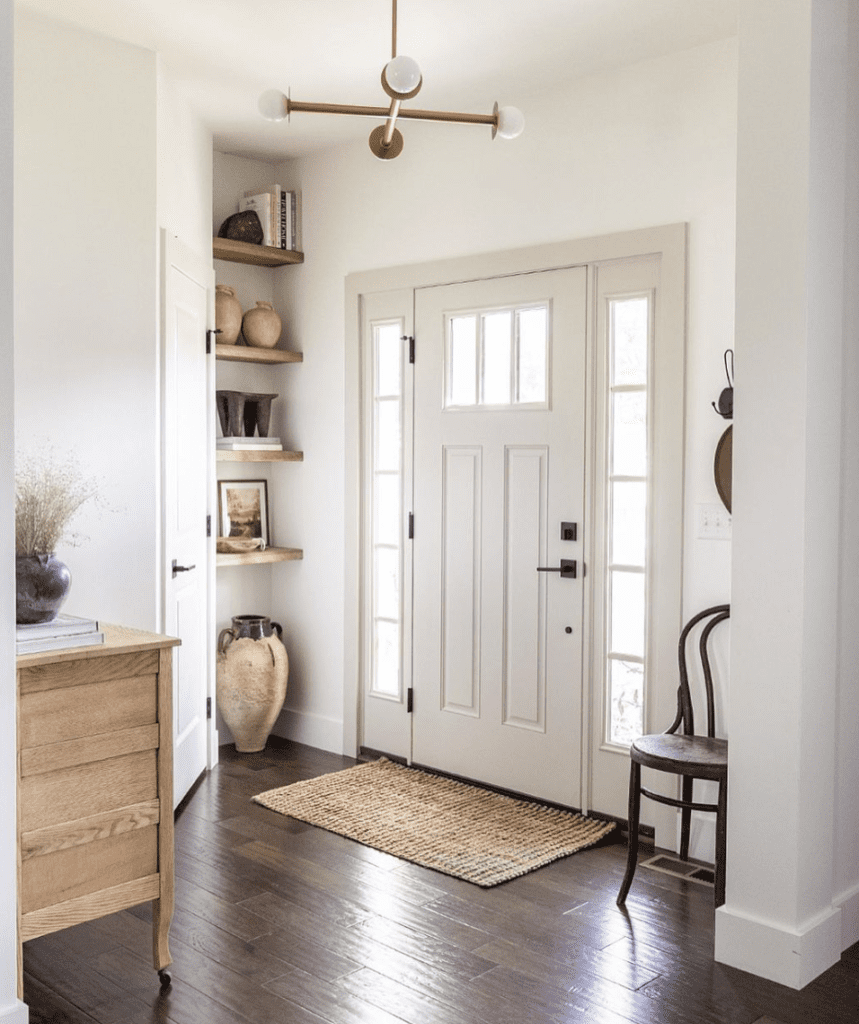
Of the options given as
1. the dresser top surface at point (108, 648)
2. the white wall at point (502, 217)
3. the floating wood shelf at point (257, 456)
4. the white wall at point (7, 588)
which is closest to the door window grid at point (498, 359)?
the white wall at point (502, 217)

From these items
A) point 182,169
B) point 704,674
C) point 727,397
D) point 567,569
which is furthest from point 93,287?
point 704,674

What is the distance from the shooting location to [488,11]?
3.26m

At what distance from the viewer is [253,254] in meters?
4.70

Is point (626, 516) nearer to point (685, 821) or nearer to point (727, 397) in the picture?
point (727, 397)

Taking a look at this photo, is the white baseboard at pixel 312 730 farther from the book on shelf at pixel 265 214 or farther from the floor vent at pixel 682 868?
the book on shelf at pixel 265 214

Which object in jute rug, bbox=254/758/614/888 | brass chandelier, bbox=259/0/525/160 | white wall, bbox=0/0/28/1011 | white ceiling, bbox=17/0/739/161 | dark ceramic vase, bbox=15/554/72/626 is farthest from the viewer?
jute rug, bbox=254/758/614/888

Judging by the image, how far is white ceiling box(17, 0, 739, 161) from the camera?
10.7ft

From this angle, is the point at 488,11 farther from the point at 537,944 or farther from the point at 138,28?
the point at 537,944

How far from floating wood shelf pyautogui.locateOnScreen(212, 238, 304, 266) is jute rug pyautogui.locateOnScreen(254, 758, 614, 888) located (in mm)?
2357

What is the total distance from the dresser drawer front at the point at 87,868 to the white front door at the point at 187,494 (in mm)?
1052

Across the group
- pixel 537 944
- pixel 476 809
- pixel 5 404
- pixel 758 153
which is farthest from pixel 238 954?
pixel 758 153

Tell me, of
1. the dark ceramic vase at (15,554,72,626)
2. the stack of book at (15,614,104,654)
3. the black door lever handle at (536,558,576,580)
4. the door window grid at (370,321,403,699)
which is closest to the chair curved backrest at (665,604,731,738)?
the black door lever handle at (536,558,576,580)

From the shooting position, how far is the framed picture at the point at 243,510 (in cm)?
484

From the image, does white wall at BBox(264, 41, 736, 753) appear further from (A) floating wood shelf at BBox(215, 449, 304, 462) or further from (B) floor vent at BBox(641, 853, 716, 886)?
(B) floor vent at BBox(641, 853, 716, 886)
